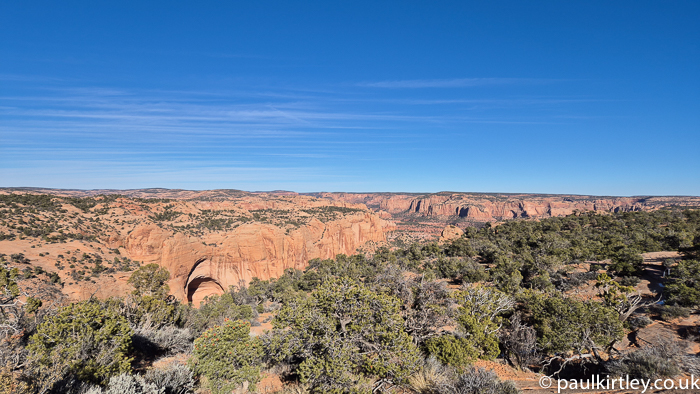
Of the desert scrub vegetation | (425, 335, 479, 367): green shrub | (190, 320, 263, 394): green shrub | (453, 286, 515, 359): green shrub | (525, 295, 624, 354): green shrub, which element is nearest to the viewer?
the desert scrub vegetation

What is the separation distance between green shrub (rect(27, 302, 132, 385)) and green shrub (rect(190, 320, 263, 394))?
90.9 inches

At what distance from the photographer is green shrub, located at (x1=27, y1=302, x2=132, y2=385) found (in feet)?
26.2

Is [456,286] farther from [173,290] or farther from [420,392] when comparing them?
[173,290]

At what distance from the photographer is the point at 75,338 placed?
8734mm

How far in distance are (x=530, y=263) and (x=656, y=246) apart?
15.1 metres

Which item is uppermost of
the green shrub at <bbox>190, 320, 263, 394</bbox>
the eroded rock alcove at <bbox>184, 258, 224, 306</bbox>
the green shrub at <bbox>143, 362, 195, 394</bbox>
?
the green shrub at <bbox>190, 320, 263, 394</bbox>

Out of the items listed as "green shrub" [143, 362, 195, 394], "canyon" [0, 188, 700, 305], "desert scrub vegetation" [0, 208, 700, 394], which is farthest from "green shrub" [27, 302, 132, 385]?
"canyon" [0, 188, 700, 305]

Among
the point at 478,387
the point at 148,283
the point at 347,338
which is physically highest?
the point at 347,338

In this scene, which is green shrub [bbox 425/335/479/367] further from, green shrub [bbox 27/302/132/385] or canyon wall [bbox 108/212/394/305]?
canyon wall [bbox 108/212/394/305]

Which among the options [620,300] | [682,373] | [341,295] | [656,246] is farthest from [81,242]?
[656,246]

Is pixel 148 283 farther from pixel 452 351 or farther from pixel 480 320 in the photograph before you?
pixel 480 320

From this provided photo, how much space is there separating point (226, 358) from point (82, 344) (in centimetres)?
426

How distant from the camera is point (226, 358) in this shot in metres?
9.40

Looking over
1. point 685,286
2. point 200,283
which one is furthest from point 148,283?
point 685,286
